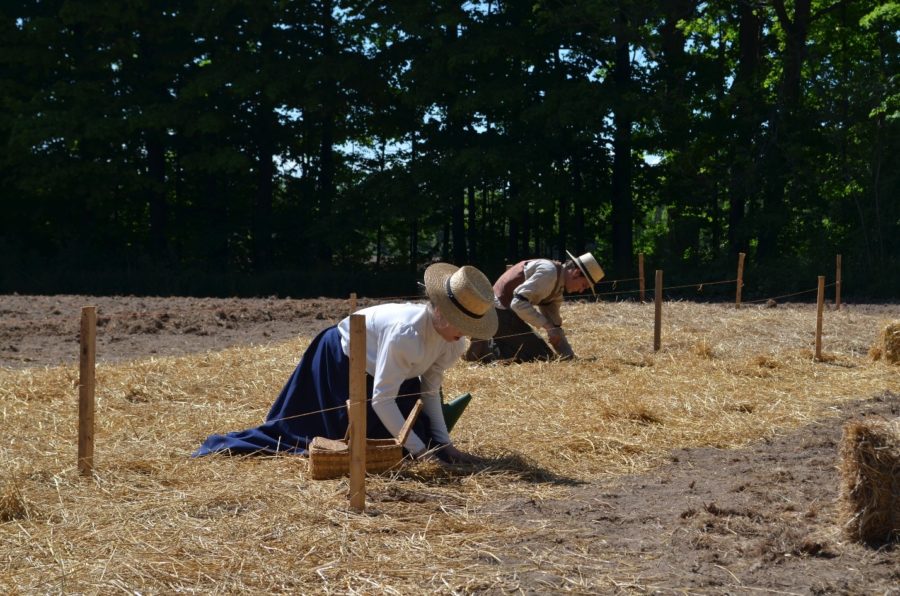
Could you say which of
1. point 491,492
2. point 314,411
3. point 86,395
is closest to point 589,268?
point 314,411

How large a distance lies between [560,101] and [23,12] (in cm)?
1546

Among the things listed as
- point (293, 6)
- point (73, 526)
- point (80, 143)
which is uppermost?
point (293, 6)

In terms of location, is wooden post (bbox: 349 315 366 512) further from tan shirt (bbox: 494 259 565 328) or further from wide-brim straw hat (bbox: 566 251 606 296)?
wide-brim straw hat (bbox: 566 251 606 296)

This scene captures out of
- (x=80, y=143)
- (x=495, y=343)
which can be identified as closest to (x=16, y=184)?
(x=80, y=143)

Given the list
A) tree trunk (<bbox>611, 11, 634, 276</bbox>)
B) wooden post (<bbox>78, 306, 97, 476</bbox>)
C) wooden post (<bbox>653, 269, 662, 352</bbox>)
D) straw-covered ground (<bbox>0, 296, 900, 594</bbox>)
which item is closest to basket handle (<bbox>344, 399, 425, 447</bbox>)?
straw-covered ground (<bbox>0, 296, 900, 594</bbox>)

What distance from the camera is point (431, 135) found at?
27.7 metres

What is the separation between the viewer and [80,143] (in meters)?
27.3

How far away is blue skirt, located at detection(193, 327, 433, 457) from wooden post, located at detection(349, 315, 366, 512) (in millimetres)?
1005

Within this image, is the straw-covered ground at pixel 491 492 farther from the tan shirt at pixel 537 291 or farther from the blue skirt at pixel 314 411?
the tan shirt at pixel 537 291

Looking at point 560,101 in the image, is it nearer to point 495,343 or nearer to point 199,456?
point 495,343

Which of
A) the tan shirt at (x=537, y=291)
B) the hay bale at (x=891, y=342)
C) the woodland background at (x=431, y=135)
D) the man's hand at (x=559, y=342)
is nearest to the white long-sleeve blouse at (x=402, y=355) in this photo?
the tan shirt at (x=537, y=291)

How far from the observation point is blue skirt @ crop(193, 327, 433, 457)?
5.90m

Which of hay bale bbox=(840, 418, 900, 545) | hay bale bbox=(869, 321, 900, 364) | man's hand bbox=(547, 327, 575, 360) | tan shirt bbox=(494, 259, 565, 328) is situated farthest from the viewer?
hay bale bbox=(869, 321, 900, 364)

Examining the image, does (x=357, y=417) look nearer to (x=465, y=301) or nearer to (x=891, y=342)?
(x=465, y=301)
